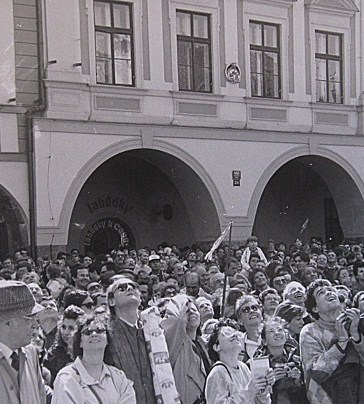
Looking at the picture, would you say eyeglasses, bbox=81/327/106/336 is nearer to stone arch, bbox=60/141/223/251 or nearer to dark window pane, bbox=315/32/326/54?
stone arch, bbox=60/141/223/251

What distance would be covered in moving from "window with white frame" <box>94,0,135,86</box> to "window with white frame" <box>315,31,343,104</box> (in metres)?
4.89

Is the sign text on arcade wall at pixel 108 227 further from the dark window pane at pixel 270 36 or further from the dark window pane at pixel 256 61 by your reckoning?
the dark window pane at pixel 270 36

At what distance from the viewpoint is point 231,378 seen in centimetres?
507

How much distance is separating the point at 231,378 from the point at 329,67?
1522 cm

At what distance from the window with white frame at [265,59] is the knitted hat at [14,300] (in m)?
14.7

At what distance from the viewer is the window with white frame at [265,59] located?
18.2m

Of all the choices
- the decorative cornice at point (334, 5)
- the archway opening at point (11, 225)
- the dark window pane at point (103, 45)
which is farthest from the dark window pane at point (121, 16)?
the decorative cornice at point (334, 5)

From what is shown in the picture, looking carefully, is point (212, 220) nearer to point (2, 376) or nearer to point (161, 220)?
point (161, 220)

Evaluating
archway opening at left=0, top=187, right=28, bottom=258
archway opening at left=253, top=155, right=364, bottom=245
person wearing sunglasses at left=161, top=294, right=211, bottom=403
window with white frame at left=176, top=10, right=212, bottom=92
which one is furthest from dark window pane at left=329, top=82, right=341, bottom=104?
person wearing sunglasses at left=161, top=294, right=211, bottom=403

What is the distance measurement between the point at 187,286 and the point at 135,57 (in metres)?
7.14

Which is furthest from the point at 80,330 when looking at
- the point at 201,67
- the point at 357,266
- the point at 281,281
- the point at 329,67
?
the point at 329,67

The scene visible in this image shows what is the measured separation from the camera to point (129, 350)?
516cm

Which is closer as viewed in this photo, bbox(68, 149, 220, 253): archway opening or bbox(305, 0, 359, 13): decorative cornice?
bbox(305, 0, 359, 13): decorative cornice

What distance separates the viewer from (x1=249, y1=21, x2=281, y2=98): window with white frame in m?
18.2
